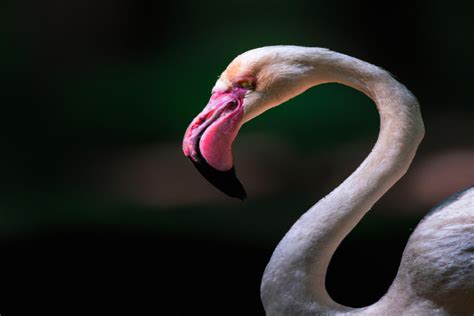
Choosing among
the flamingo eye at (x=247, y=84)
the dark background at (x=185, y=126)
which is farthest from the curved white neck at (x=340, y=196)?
the dark background at (x=185, y=126)

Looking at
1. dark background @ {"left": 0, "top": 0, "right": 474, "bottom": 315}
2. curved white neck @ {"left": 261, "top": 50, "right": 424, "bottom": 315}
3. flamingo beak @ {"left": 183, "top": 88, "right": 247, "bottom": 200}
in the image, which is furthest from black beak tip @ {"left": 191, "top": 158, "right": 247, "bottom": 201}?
dark background @ {"left": 0, "top": 0, "right": 474, "bottom": 315}

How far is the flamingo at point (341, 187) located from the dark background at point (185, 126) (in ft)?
3.05

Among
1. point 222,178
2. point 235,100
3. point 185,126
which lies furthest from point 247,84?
point 185,126

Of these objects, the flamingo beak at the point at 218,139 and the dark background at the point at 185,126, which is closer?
the flamingo beak at the point at 218,139

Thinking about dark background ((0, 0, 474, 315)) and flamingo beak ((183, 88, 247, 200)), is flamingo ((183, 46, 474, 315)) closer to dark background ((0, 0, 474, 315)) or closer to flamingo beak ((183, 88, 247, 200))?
flamingo beak ((183, 88, 247, 200))

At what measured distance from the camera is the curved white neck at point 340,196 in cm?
137

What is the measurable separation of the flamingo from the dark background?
93 cm

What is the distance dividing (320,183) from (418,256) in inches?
61.2

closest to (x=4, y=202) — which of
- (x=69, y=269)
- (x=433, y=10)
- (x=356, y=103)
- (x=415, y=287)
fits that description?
(x=69, y=269)

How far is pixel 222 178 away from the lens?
140cm

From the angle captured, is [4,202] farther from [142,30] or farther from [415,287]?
[415,287]

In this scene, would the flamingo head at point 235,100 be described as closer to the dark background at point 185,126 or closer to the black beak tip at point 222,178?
the black beak tip at point 222,178

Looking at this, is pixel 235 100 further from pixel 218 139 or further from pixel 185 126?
pixel 185 126

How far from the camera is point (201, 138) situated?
1378mm
